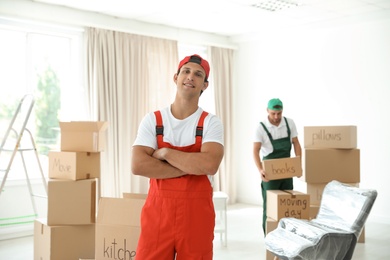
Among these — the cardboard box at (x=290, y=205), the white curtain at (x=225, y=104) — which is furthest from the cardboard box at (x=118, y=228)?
the white curtain at (x=225, y=104)

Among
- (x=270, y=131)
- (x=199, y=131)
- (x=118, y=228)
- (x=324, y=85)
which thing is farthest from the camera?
(x=324, y=85)

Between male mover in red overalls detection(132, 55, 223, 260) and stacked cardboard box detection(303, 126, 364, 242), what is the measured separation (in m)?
2.93

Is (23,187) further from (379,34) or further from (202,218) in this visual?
(379,34)

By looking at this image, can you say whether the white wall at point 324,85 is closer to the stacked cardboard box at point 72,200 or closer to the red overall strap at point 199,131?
the stacked cardboard box at point 72,200

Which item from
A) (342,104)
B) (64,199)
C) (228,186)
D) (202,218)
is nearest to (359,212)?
(202,218)

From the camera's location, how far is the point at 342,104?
644 cm

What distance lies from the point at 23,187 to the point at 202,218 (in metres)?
3.93

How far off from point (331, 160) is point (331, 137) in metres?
0.24

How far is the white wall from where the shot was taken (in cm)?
608

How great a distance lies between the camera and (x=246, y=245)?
492 centimetres

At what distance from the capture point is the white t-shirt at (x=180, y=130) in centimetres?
219

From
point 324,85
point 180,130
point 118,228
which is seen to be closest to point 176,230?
point 180,130

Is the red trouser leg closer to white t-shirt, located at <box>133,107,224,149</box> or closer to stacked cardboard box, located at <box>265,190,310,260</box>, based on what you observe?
white t-shirt, located at <box>133,107,224,149</box>

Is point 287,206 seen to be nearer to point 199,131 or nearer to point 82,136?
point 82,136
